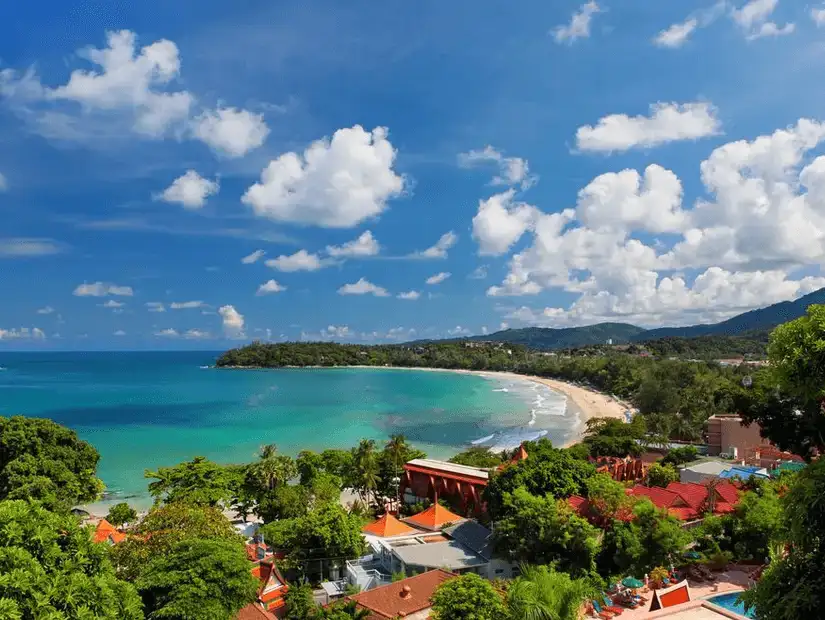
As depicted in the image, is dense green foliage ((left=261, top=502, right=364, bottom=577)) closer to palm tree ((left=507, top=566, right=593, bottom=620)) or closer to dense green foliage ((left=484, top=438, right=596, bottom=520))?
dense green foliage ((left=484, top=438, right=596, bottom=520))

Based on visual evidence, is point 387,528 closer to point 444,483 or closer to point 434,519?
point 434,519

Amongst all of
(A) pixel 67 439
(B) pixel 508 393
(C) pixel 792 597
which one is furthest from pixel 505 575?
(B) pixel 508 393

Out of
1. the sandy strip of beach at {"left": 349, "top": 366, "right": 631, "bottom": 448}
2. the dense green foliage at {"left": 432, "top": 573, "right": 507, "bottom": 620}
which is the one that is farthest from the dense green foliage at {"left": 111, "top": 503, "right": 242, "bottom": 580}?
the sandy strip of beach at {"left": 349, "top": 366, "right": 631, "bottom": 448}

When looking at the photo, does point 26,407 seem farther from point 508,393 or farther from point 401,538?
point 401,538

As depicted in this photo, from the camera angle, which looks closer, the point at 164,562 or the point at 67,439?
the point at 164,562

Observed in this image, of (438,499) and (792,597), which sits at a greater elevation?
(792,597)

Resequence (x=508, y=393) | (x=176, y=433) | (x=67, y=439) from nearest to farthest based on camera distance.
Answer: (x=67, y=439) → (x=176, y=433) → (x=508, y=393)

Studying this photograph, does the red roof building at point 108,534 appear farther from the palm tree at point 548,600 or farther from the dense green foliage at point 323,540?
the palm tree at point 548,600
